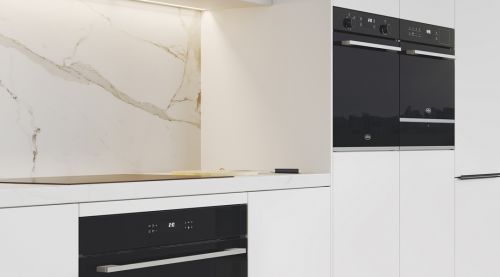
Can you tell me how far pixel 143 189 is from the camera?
2.20m

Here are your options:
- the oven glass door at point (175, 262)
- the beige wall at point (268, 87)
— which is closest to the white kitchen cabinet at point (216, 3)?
the beige wall at point (268, 87)

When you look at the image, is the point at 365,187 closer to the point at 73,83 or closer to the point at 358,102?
the point at 358,102

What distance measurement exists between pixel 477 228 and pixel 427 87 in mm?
738

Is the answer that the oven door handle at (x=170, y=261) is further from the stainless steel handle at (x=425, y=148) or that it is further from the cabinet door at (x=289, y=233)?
the stainless steel handle at (x=425, y=148)

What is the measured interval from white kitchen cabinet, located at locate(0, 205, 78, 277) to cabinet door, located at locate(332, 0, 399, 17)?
52.8 inches

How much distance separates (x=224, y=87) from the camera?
124 inches

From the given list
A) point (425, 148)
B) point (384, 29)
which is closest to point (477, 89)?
point (425, 148)

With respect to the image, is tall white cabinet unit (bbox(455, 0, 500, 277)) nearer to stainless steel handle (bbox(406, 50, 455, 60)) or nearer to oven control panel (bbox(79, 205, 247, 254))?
stainless steel handle (bbox(406, 50, 455, 60))

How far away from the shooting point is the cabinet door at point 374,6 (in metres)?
2.90

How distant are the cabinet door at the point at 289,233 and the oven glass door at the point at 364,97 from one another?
0.88ft

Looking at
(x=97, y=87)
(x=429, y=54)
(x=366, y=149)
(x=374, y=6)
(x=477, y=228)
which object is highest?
(x=374, y=6)

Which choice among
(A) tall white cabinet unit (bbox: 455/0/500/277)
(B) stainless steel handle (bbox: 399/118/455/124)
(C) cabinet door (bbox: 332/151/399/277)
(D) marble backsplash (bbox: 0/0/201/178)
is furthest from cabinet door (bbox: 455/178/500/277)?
(D) marble backsplash (bbox: 0/0/201/178)

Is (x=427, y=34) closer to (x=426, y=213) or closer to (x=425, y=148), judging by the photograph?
(x=425, y=148)

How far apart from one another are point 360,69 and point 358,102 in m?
0.12
